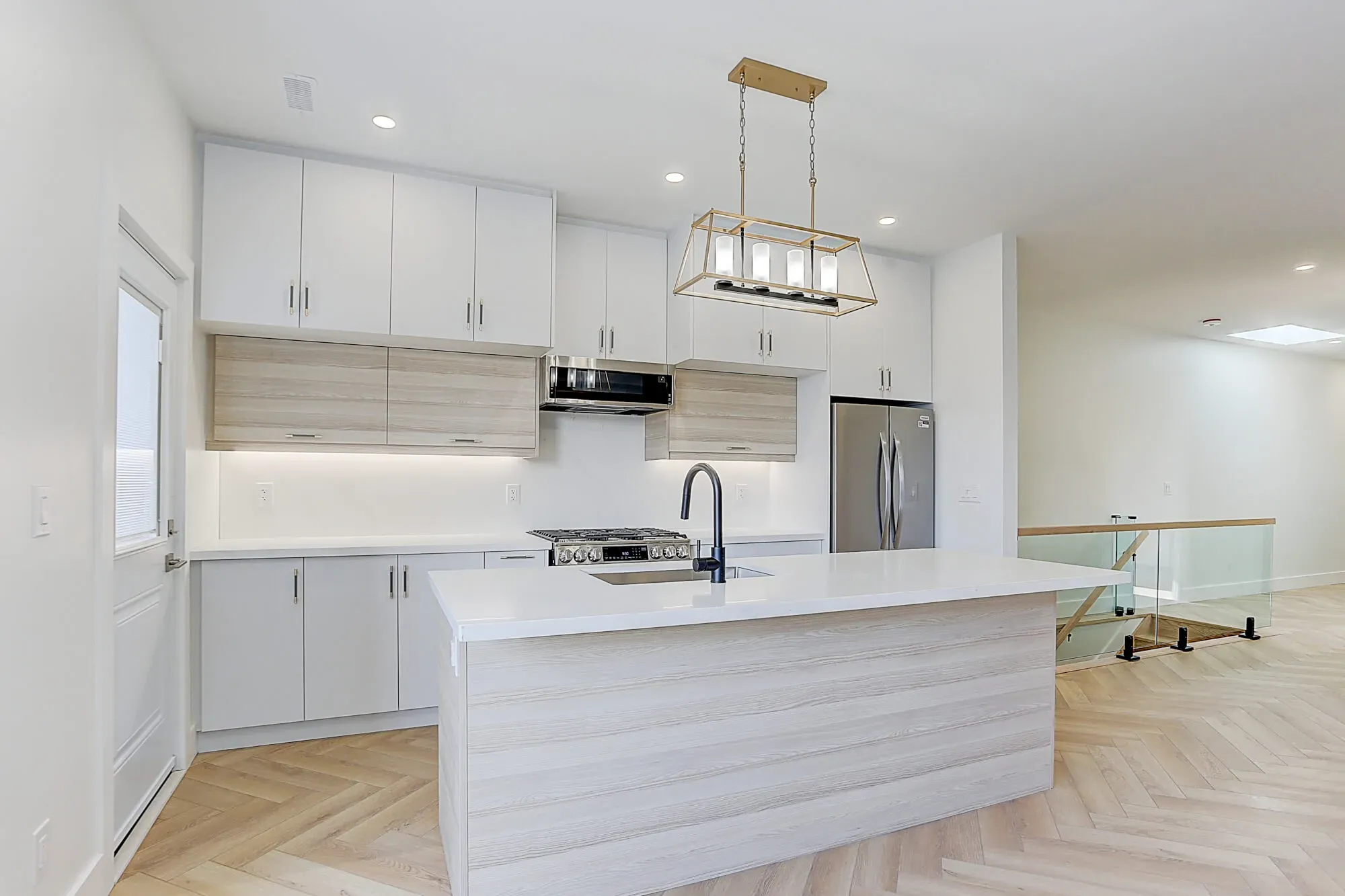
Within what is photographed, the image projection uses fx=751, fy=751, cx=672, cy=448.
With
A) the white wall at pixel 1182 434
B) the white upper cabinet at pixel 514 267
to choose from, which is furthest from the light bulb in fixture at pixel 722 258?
the white wall at pixel 1182 434

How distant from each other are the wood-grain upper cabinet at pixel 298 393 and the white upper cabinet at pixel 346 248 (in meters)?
0.26

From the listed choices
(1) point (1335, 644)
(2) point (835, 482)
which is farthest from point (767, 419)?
(1) point (1335, 644)

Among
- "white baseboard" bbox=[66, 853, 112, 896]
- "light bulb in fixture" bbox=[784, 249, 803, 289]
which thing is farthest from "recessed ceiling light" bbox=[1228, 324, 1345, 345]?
"white baseboard" bbox=[66, 853, 112, 896]

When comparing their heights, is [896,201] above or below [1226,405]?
above

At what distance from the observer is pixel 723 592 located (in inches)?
85.4

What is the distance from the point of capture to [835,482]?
14.5ft

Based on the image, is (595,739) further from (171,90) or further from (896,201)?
(896,201)

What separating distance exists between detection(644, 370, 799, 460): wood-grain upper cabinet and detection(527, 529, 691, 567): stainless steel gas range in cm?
54

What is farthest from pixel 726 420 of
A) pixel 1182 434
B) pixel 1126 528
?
pixel 1182 434

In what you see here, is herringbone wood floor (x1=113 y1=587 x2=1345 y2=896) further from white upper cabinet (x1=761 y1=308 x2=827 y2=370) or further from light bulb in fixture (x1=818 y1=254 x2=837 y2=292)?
white upper cabinet (x1=761 y1=308 x2=827 y2=370)

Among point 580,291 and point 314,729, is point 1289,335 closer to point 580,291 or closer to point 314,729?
point 580,291

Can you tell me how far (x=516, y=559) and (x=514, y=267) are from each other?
144 cm

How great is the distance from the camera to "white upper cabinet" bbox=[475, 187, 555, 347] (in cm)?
367

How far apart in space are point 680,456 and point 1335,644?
499cm
